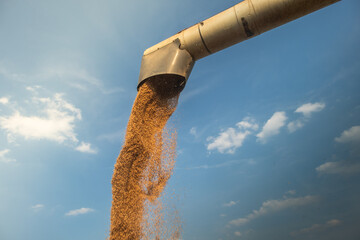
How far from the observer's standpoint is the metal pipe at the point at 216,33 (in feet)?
12.0

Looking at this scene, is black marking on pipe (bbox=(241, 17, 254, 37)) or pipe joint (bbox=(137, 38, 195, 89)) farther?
pipe joint (bbox=(137, 38, 195, 89))

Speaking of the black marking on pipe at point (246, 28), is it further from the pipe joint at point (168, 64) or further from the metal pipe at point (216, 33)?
→ the pipe joint at point (168, 64)

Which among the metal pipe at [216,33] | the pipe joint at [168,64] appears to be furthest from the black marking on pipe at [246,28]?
the pipe joint at [168,64]

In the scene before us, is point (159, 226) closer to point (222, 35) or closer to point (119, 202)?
point (119, 202)

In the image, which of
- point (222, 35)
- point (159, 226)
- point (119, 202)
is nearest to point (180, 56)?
point (222, 35)

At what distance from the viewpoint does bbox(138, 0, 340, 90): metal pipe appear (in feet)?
12.0

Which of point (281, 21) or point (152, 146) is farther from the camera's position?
point (152, 146)

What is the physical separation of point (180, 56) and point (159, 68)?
0.41 meters

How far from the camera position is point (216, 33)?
3.89 meters

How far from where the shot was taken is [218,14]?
3.97 meters

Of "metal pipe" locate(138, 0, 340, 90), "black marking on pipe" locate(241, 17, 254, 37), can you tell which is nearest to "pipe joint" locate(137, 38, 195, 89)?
"metal pipe" locate(138, 0, 340, 90)

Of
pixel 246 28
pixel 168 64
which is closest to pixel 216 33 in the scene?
pixel 246 28

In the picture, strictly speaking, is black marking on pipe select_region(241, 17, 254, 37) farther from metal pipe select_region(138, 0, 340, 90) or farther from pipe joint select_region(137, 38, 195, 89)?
pipe joint select_region(137, 38, 195, 89)

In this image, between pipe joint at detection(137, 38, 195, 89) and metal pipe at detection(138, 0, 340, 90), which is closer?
metal pipe at detection(138, 0, 340, 90)
